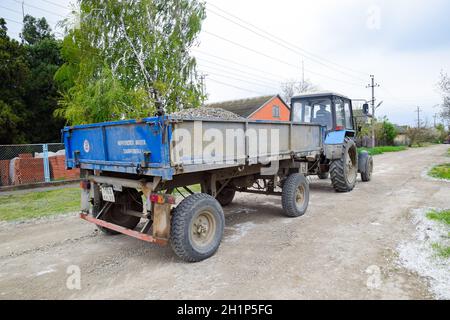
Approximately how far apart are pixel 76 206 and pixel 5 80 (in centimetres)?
1151

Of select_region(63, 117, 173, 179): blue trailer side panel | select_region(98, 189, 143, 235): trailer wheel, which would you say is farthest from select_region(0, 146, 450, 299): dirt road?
select_region(63, 117, 173, 179): blue trailer side panel

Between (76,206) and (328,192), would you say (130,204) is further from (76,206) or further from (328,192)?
(328,192)

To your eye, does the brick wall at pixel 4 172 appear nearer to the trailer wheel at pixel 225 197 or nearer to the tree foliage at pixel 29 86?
the tree foliage at pixel 29 86

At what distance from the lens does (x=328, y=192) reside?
29.7 feet

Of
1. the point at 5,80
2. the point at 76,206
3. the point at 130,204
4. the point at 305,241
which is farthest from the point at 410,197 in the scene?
the point at 5,80

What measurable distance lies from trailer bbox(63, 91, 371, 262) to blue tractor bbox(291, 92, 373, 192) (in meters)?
2.46

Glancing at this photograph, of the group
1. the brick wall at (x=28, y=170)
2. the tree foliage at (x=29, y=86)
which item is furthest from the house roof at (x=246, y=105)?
the brick wall at (x=28, y=170)

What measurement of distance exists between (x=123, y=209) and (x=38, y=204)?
4.68 meters

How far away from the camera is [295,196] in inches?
250

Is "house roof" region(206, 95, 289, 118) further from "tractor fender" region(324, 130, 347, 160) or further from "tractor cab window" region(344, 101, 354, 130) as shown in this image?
"tractor fender" region(324, 130, 347, 160)

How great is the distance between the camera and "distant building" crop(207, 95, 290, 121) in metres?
26.0

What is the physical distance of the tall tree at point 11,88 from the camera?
48.4 ft

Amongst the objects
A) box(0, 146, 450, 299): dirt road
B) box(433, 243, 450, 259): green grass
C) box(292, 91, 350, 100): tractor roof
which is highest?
box(292, 91, 350, 100): tractor roof

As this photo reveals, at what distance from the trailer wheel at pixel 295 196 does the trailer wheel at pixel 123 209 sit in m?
2.77
